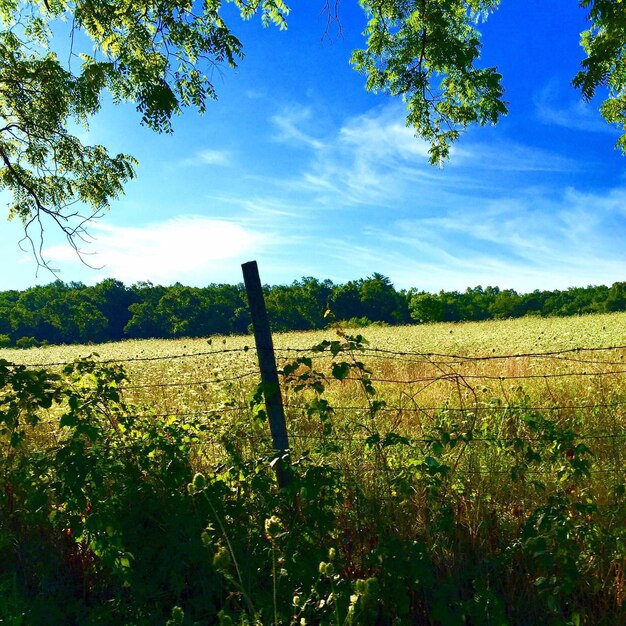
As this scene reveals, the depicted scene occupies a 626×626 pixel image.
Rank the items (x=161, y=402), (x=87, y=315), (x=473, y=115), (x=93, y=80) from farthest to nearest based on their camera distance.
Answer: (x=87, y=315), (x=473, y=115), (x=161, y=402), (x=93, y=80)

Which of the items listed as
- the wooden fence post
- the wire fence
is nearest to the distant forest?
the wire fence

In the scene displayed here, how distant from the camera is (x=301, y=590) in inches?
117

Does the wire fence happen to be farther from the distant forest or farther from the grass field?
the distant forest

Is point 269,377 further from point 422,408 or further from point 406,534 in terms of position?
point 422,408

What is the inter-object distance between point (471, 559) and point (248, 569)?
4.97ft

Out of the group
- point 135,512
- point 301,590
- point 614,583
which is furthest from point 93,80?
point 614,583

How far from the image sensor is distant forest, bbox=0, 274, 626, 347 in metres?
86.6

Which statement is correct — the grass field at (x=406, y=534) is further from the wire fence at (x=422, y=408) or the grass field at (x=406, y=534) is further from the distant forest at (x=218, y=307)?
the distant forest at (x=218, y=307)

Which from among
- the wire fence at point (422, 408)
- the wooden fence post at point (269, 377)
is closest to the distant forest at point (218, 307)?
the wire fence at point (422, 408)

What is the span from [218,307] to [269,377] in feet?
294

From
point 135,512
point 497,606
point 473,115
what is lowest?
point 497,606

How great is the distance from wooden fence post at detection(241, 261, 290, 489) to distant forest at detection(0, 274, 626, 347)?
7752 centimetres

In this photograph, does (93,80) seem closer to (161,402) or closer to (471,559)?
(161,402)

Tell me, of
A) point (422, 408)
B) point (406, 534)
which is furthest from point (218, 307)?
point (406, 534)
